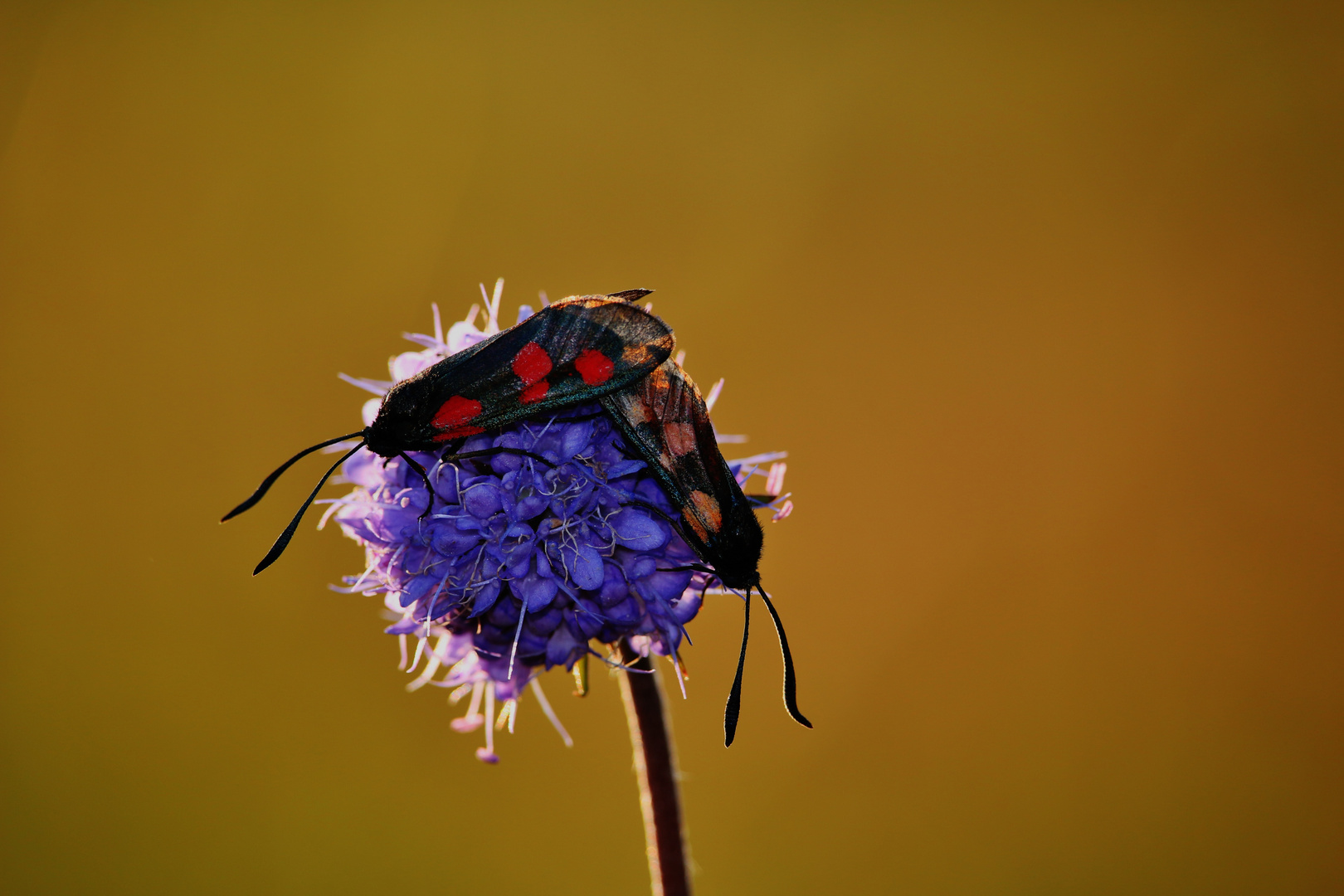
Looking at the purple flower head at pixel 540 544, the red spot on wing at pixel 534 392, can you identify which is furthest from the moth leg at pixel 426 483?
the red spot on wing at pixel 534 392

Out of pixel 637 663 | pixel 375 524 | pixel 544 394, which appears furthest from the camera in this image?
pixel 637 663

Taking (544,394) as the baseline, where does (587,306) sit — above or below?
above

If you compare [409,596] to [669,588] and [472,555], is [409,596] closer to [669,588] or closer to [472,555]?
[472,555]

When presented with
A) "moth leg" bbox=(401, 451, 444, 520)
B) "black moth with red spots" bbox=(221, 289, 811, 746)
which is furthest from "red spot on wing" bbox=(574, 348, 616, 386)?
"moth leg" bbox=(401, 451, 444, 520)

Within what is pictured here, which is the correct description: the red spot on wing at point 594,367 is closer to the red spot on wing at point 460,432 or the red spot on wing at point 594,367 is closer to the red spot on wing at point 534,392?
the red spot on wing at point 534,392

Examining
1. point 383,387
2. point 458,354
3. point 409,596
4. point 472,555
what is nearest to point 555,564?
point 472,555

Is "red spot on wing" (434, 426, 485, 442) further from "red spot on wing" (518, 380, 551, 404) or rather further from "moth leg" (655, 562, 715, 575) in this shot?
"moth leg" (655, 562, 715, 575)

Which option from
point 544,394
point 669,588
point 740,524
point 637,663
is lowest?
point 637,663
